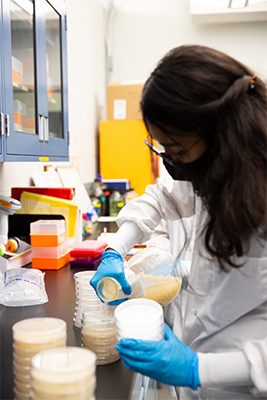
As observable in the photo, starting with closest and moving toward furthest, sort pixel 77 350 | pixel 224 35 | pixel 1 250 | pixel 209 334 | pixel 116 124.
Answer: pixel 77 350 < pixel 209 334 < pixel 1 250 < pixel 116 124 < pixel 224 35

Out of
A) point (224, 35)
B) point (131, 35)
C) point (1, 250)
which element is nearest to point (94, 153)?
point (131, 35)

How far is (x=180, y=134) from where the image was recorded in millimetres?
859

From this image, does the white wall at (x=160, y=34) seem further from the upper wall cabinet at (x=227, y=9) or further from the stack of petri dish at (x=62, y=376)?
the stack of petri dish at (x=62, y=376)

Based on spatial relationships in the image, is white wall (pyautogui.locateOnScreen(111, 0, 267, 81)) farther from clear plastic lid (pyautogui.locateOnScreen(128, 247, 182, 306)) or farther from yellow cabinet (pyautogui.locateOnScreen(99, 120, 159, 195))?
clear plastic lid (pyautogui.locateOnScreen(128, 247, 182, 306))

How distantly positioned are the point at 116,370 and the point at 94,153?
3.00 meters

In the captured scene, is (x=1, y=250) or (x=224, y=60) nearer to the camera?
(x=224, y=60)

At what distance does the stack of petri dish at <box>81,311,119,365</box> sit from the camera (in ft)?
2.93

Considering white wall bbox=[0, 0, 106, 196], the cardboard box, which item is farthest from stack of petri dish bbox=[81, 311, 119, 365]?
the cardboard box

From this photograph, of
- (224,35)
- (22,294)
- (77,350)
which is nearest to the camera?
(77,350)

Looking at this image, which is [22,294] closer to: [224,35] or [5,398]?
[5,398]

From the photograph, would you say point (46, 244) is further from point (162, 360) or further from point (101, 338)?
point (162, 360)

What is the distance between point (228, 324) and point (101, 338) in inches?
13.4

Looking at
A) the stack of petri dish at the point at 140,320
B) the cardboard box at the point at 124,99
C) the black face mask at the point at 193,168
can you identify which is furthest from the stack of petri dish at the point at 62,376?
the cardboard box at the point at 124,99

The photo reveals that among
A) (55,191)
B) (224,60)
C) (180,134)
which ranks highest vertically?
(224,60)
